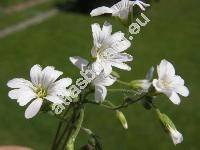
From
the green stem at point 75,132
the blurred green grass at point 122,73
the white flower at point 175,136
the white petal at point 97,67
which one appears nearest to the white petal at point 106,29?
the white petal at point 97,67

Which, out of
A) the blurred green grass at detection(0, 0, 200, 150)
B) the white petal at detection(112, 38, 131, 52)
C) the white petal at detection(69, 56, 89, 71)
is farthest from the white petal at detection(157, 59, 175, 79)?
the blurred green grass at detection(0, 0, 200, 150)

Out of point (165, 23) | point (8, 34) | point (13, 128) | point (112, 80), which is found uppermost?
point (112, 80)

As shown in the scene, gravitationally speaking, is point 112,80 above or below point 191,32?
above

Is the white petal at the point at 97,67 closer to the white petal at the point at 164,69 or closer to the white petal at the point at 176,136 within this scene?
the white petal at the point at 164,69

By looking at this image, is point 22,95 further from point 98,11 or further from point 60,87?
point 98,11

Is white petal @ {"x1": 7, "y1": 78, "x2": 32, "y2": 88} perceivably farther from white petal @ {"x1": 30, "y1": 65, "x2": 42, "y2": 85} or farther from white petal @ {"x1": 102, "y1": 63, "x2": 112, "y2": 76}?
white petal @ {"x1": 102, "y1": 63, "x2": 112, "y2": 76}

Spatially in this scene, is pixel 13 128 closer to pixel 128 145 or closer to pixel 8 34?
pixel 128 145

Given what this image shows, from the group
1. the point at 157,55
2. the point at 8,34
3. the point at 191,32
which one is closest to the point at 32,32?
the point at 8,34
